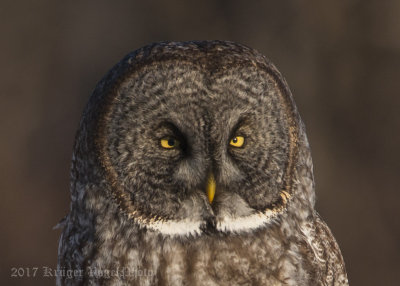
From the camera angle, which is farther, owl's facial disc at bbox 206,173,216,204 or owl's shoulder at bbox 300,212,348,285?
owl's shoulder at bbox 300,212,348,285

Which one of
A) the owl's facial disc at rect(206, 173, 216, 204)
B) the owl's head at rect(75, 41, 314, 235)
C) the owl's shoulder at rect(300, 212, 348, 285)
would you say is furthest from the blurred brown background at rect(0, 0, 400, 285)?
the owl's facial disc at rect(206, 173, 216, 204)

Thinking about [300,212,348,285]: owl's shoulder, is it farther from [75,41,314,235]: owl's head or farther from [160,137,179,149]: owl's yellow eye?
[160,137,179,149]: owl's yellow eye

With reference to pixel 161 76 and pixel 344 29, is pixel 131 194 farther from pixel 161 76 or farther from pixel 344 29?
pixel 344 29

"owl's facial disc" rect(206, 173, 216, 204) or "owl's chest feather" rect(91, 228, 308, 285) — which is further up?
"owl's facial disc" rect(206, 173, 216, 204)

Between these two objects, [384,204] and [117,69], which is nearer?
[117,69]

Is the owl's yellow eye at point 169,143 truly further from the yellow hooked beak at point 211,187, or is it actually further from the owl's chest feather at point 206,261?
the owl's chest feather at point 206,261

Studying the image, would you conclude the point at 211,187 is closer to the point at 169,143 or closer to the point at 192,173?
the point at 192,173

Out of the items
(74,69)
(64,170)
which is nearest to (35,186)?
(64,170)
